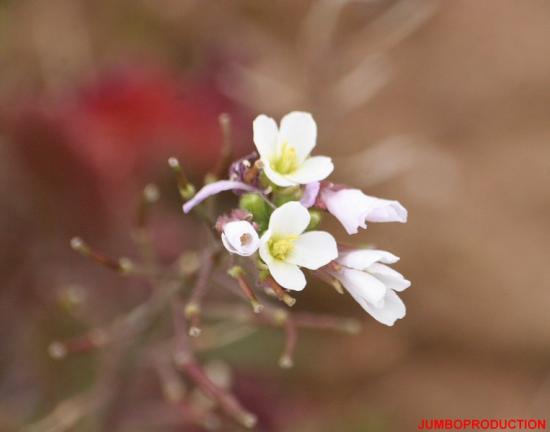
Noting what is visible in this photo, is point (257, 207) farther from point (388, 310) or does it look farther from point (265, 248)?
point (388, 310)

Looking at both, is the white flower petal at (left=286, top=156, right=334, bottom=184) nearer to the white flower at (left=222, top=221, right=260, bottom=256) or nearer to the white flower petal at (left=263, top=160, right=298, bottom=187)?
the white flower petal at (left=263, top=160, right=298, bottom=187)

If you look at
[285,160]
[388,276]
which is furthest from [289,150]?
[388,276]

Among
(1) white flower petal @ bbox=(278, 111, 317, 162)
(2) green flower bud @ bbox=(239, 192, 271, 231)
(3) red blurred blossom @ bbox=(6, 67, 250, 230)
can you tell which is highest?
(3) red blurred blossom @ bbox=(6, 67, 250, 230)

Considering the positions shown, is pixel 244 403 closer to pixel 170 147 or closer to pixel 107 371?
pixel 107 371

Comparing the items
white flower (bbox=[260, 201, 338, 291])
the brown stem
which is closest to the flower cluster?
white flower (bbox=[260, 201, 338, 291])

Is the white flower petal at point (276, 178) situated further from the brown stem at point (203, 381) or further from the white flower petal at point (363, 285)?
the brown stem at point (203, 381)

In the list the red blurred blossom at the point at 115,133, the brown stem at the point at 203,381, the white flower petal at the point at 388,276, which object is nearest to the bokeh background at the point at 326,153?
the red blurred blossom at the point at 115,133

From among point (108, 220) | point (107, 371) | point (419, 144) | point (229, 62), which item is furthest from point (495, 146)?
point (107, 371)

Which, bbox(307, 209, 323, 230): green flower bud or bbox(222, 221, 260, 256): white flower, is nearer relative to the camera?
bbox(222, 221, 260, 256): white flower
